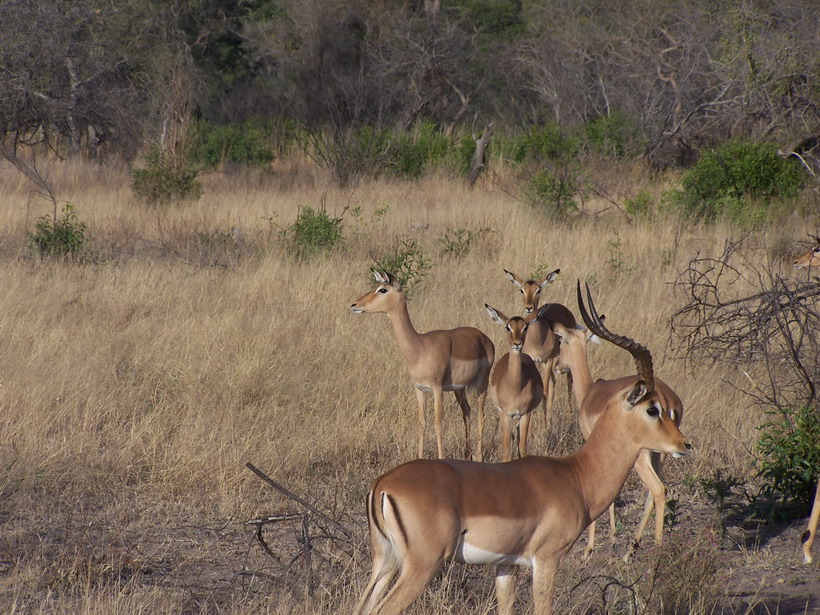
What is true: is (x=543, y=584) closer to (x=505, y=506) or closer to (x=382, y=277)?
(x=505, y=506)

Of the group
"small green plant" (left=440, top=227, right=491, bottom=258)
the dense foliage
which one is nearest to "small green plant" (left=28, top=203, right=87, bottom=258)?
the dense foliage

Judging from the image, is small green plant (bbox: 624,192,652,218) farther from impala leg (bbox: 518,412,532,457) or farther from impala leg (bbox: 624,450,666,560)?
impala leg (bbox: 624,450,666,560)

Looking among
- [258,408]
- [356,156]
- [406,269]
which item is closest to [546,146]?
[356,156]

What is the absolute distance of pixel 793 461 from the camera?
4445 mm

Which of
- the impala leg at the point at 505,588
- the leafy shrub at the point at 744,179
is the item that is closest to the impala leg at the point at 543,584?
the impala leg at the point at 505,588

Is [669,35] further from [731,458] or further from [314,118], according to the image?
[731,458]

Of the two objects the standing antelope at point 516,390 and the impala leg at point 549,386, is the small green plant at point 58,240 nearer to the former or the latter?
the impala leg at point 549,386

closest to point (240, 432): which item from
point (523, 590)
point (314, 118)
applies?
point (523, 590)

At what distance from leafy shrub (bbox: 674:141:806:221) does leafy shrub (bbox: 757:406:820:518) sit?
729cm

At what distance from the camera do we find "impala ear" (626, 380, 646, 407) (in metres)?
3.20

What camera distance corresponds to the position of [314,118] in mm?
24047

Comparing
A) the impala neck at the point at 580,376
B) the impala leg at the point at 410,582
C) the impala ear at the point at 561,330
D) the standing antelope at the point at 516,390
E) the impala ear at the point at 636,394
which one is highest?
the impala ear at the point at 636,394

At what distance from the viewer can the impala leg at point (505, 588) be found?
3.11 meters

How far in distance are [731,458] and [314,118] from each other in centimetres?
1996
